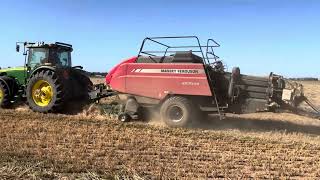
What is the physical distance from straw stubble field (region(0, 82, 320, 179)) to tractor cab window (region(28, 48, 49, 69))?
1.72m

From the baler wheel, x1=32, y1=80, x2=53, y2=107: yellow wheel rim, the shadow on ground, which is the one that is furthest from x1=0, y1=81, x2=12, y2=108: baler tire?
the shadow on ground

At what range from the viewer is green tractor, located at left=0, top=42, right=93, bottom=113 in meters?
14.5

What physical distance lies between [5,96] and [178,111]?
5734 mm

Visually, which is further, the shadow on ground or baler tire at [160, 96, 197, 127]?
the shadow on ground

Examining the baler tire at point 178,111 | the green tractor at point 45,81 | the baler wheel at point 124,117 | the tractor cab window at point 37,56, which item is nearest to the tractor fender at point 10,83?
the green tractor at point 45,81

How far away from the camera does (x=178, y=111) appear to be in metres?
13.2

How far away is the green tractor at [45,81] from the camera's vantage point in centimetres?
1455

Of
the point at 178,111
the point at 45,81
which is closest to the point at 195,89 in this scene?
the point at 178,111

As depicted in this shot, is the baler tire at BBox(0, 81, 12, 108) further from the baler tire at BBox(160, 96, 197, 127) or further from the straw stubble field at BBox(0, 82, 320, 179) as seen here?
the baler tire at BBox(160, 96, 197, 127)

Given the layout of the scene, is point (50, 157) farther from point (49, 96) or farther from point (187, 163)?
point (49, 96)

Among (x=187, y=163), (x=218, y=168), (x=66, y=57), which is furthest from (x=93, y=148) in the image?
(x=66, y=57)

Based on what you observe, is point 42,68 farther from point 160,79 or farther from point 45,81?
point 160,79

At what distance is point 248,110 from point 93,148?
4.92m

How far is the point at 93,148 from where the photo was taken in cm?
973
